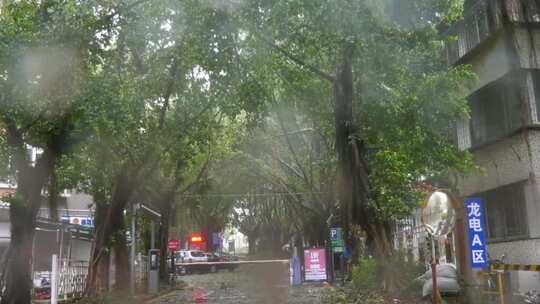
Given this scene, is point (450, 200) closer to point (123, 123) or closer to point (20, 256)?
point (123, 123)

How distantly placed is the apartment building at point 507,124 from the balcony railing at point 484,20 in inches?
1.0

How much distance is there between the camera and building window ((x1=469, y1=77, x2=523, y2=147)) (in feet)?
51.9

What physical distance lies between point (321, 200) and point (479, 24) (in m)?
18.0

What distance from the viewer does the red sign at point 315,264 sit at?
1090 inches

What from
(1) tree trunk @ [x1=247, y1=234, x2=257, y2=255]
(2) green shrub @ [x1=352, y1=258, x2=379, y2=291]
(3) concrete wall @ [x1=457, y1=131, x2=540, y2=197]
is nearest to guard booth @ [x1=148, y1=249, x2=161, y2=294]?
(2) green shrub @ [x1=352, y1=258, x2=379, y2=291]

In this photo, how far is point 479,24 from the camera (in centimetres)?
1731

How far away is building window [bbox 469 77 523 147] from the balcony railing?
1.33 m

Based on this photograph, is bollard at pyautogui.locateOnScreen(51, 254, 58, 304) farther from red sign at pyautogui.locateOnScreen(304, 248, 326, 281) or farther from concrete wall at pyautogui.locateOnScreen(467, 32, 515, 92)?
red sign at pyautogui.locateOnScreen(304, 248, 326, 281)

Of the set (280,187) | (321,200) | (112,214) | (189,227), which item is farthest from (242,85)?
(189,227)

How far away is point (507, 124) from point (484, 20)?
9.88 feet

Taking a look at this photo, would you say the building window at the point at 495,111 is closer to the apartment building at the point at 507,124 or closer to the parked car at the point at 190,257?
the apartment building at the point at 507,124

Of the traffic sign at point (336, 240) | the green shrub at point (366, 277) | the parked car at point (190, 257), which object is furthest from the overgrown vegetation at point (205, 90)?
the parked car at point (190, 257)

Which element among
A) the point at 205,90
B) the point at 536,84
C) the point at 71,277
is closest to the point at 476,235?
the point at 536,84

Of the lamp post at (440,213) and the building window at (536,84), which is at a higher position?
the building window at (536,84)
